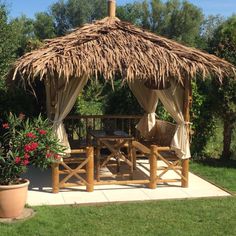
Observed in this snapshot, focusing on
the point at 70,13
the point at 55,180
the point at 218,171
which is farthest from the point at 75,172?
the point at 70,13

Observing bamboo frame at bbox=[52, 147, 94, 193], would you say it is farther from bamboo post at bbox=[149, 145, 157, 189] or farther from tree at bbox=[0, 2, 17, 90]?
tree at bbox=[0, 2, 17, 90]

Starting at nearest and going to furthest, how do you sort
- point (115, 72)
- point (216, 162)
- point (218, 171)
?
point (115, 72), point (218, 171), point (216, 162)

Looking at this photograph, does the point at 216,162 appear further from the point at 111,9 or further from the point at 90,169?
the point at 111,9

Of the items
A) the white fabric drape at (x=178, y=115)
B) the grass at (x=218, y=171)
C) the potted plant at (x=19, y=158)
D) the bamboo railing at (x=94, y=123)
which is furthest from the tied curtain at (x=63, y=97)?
the grass at (x=218, y=171)

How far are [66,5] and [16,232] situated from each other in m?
45.2

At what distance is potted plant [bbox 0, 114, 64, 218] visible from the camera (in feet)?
18.8

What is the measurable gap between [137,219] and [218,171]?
3.69 m

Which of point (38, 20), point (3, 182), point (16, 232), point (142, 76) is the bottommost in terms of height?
point (16, 232)

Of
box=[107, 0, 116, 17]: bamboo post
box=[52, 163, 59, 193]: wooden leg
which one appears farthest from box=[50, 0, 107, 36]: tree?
box=[52, 163, 59, 193]: wooden leg

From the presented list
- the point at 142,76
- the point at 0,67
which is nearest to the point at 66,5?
the point at 0,67

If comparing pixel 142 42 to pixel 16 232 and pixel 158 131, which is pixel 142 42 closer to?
pixel 158 131

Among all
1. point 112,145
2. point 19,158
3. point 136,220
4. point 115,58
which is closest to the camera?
point 19,158

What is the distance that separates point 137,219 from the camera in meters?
5.88

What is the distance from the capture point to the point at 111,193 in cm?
723
